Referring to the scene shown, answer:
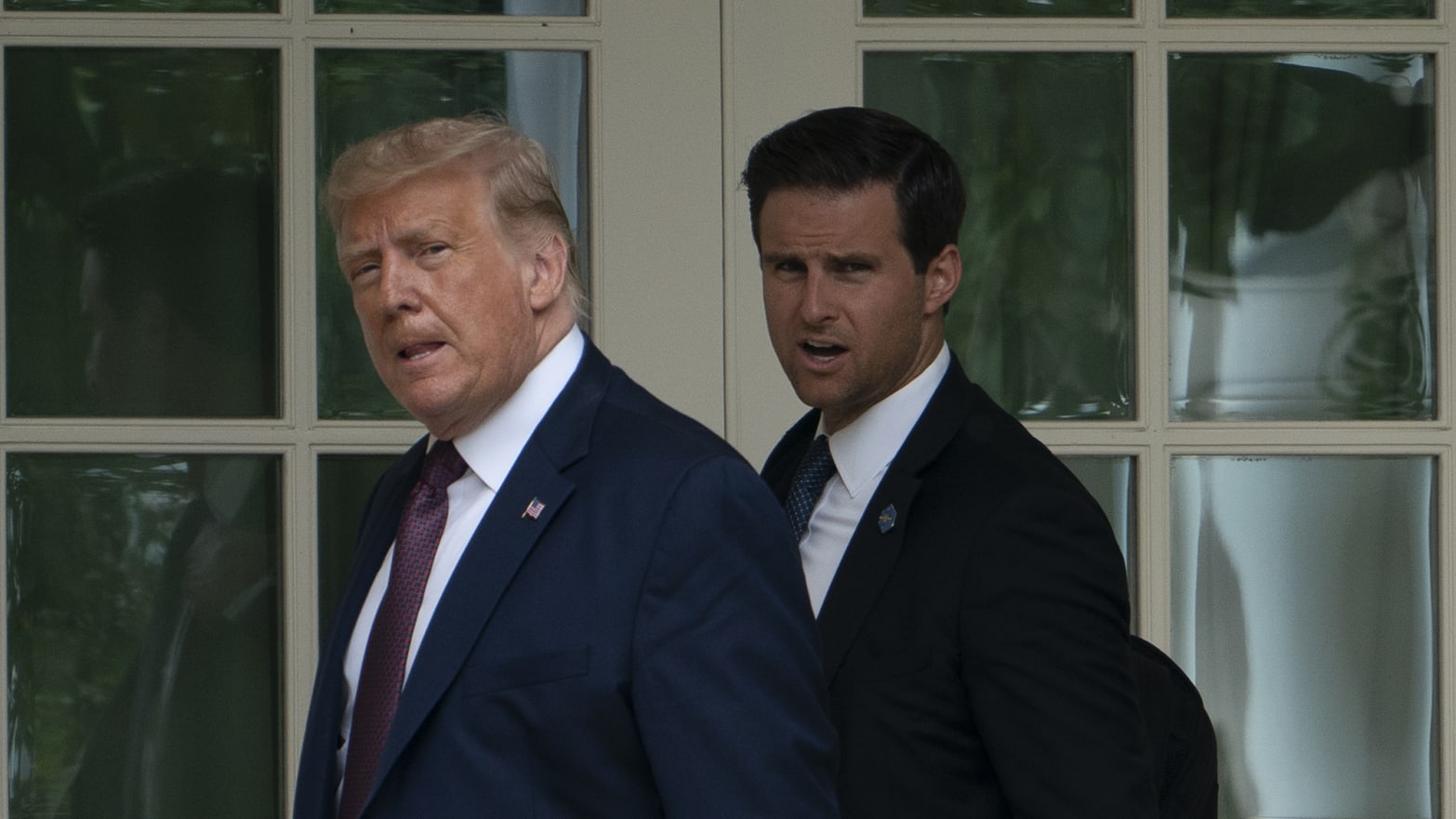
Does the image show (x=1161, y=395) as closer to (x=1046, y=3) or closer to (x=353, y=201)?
(x=1046, y=3)

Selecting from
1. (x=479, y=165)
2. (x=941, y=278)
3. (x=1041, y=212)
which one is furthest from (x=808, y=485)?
(x=1041, y=212)

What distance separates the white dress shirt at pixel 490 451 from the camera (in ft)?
4.76

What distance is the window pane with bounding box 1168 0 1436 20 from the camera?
2.46m

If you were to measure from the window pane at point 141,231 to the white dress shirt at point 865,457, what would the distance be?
911 millimetres

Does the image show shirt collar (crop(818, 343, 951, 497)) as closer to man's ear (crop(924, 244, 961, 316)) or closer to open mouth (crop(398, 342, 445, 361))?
man's ear (crop(924, 244, 961, 316))

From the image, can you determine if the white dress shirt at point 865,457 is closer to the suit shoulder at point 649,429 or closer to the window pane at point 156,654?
the suit shoulder at point 649,429

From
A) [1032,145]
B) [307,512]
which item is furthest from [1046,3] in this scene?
[307,512]

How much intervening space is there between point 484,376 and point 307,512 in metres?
1.04

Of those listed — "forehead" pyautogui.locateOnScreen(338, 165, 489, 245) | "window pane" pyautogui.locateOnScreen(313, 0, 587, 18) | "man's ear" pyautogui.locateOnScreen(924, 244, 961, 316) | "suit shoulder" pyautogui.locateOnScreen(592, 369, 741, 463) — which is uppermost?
"window pane" pyautogui.locateOnScreen(313, 0, 587, 18)

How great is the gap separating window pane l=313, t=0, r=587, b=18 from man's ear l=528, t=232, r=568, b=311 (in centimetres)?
103

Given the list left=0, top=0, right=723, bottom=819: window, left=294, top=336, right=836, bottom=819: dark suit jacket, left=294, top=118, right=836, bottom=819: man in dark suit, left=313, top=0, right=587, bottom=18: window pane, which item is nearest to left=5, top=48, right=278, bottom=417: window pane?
left=0, top=0, right=723, bottom=819: window

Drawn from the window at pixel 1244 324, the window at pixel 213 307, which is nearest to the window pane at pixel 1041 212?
the window at pixel 1244 324

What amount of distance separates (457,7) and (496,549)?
4.16ft

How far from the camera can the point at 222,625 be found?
2420mm
